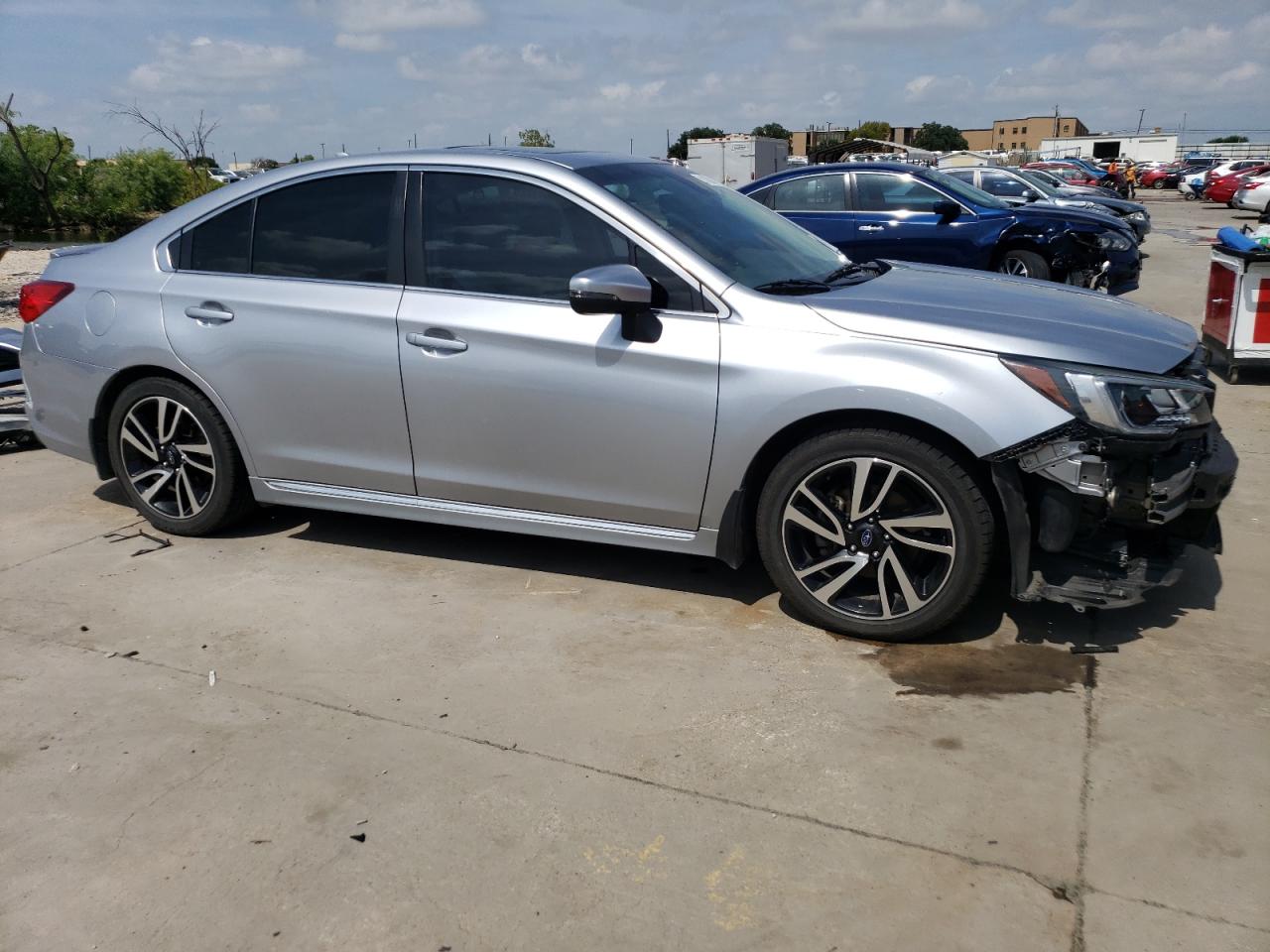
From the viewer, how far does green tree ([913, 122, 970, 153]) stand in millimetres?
123625

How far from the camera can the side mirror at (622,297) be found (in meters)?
3.81

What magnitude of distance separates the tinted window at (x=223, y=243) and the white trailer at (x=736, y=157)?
108 ft

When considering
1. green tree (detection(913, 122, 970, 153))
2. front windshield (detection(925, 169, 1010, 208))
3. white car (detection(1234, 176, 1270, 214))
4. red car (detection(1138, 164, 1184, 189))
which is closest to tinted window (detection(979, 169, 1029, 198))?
front windshield (detection(925, 169, 1010, 208))

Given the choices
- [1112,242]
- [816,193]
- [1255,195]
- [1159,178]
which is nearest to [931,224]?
[816,193]

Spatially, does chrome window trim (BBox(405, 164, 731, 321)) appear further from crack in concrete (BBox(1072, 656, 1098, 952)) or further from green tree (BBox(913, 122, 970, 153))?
green tree (BBox(913, 122, 970, 153))

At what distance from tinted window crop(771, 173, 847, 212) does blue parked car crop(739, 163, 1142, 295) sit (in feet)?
0.04

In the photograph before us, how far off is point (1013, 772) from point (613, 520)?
1.75 meters

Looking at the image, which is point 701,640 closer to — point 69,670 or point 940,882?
point 940,882

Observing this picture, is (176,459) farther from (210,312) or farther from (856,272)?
(856,272)

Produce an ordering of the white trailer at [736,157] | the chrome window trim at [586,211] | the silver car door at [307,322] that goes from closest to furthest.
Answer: the chrome window trim at [586,211] < the silver car door at [307,322] < the white trailer at [736,157]

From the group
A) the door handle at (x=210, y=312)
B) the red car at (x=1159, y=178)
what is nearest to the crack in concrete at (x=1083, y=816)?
the door handle at (x=210, y=312)

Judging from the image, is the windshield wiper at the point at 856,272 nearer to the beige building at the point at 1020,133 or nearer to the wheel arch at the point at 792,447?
the wheel arch at the point at 792,447

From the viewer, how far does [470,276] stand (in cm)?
430

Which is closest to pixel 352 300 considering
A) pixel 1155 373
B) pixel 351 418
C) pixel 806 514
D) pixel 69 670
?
pixel 351 418
